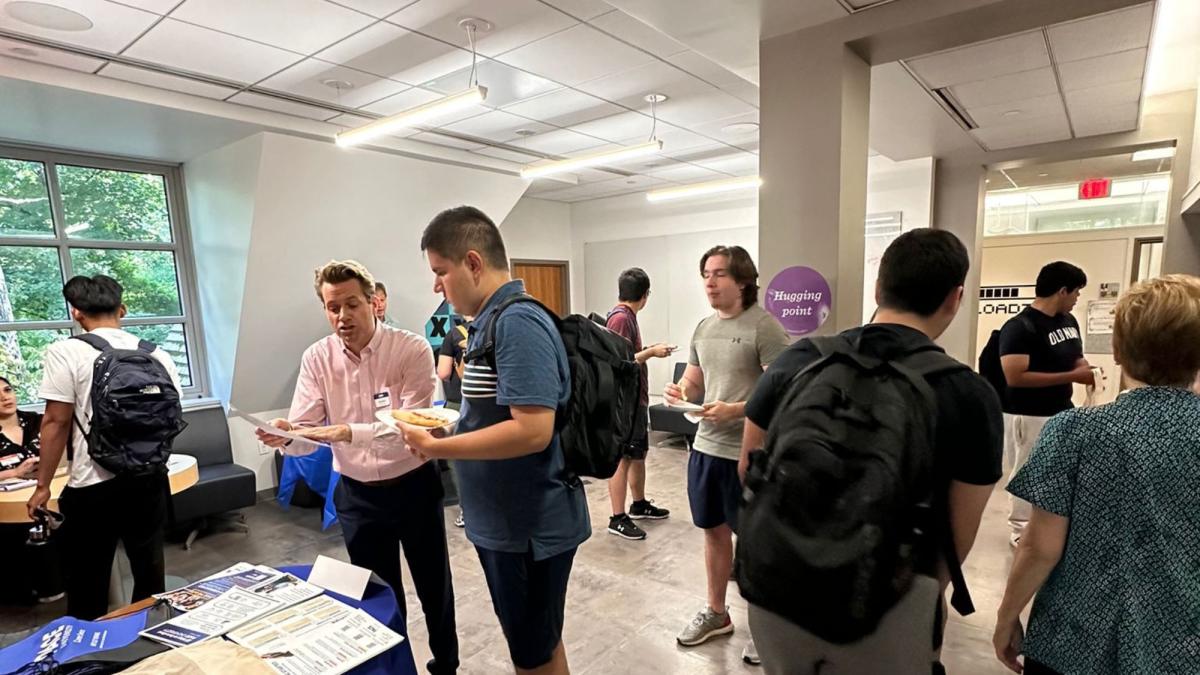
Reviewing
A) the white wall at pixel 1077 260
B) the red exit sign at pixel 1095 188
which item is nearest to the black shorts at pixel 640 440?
the white wall at pixel 1077 260

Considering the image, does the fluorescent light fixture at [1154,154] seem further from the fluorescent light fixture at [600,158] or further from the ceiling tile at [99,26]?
the ceiling tile at [99,26]

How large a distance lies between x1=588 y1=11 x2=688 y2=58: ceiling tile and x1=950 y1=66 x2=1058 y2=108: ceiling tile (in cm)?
184

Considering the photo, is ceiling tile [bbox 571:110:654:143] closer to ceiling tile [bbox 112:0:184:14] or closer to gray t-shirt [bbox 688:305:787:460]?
gray t-shirt [bbox 688:305:787:460]

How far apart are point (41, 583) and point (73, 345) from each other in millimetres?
1992

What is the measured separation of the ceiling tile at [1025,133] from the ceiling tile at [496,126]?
11.6 ft

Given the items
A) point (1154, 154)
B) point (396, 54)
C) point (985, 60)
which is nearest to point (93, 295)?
point (396, 54)

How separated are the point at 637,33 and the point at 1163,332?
2.63 metres

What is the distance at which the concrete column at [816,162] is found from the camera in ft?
8.55

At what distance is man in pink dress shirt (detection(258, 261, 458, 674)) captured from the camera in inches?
74.6

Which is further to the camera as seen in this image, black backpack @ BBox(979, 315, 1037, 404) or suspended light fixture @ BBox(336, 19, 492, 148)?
black backpack @ BBox(979, 315, 1037, 404)

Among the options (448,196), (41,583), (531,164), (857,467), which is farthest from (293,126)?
(857,467)

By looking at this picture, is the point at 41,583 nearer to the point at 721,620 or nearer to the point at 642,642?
the point at 642,642

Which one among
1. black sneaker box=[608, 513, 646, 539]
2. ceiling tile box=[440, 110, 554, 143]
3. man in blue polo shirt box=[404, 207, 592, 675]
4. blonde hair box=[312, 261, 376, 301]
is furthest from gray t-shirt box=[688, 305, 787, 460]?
ceiling tile box=[440, 110, 554, 143]

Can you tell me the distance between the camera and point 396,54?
3170mm
